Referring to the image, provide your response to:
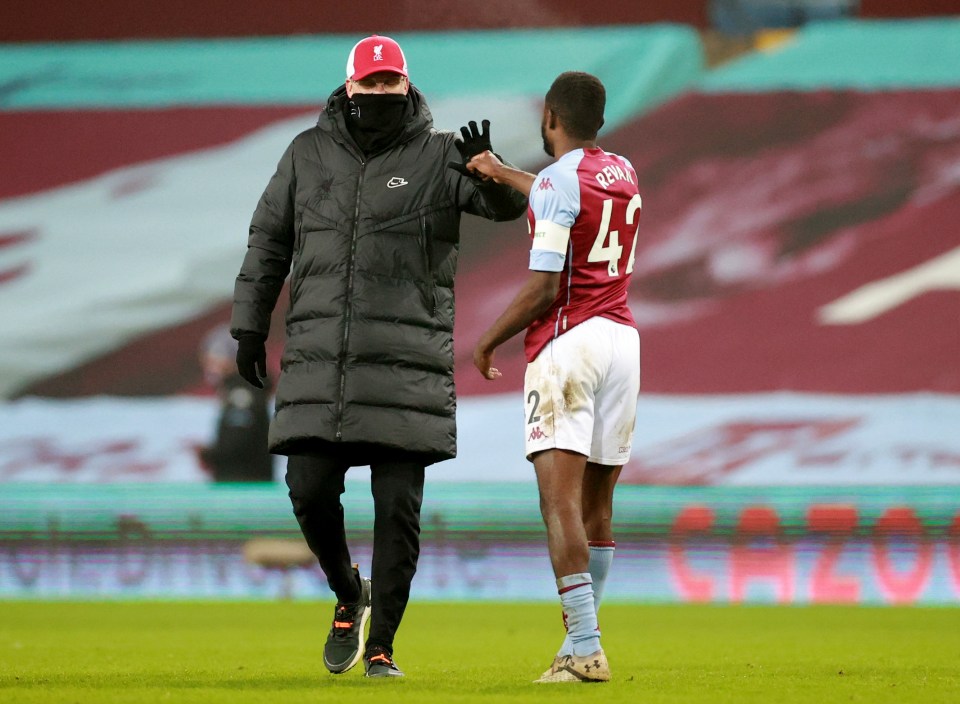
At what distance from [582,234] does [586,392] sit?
0.43 meters

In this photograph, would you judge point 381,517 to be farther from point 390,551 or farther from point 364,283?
point 364,283

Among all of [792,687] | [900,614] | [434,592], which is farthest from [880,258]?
[792,687]

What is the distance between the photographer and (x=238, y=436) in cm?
1058

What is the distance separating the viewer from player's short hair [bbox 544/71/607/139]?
13.3 ft

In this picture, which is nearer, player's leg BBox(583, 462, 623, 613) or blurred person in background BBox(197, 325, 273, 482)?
player's leg BBox(583, 462, 623, 613)

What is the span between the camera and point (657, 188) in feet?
35.3

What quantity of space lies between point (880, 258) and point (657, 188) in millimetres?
1662

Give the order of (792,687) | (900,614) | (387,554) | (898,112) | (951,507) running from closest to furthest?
1. (792,687)
2. (387,554)
3. (900,614)
4. (951,507)
5. (898,112)

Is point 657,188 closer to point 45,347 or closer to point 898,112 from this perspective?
point 898,112

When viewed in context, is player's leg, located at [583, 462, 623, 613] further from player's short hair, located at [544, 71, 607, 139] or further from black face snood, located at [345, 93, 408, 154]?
black face snood, located at [345, 93, 408, 154]

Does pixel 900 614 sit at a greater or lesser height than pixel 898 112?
lesser

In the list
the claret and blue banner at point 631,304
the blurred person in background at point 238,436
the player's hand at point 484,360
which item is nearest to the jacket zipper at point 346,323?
the player's hand at point 484,360

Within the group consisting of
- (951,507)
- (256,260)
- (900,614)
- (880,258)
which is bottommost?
(900,614)

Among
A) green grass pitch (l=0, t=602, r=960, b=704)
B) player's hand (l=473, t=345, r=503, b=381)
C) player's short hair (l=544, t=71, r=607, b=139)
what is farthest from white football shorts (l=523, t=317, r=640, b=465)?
green grass pitch (l=0, t=602, r=960, b=704)
